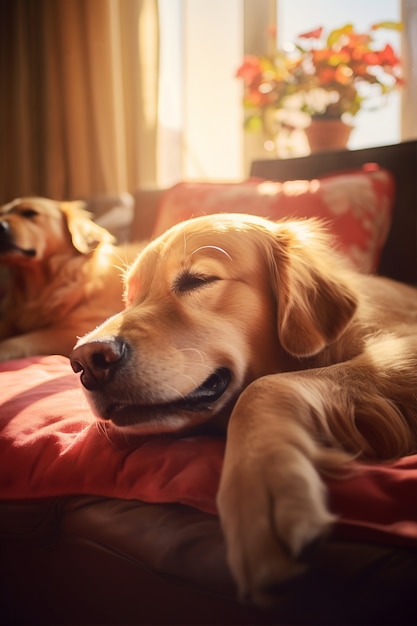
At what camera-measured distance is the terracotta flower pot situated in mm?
2254

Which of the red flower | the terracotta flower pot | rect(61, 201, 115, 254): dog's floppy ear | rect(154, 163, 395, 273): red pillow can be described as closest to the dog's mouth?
rect(154, 163, 395, 273): red pillow

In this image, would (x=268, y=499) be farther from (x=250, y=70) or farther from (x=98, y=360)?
(x=250, y=70)

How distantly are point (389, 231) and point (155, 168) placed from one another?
61.3 inches

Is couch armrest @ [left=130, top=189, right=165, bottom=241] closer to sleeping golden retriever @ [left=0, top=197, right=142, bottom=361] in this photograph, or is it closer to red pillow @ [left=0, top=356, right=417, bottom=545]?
sleeping golden retriever @ [left=0, top=197, right=142, bottom=361]

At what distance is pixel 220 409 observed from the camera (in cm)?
87

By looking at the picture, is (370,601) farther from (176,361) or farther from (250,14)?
(250,14)

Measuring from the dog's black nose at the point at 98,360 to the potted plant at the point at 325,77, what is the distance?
5.91 feet

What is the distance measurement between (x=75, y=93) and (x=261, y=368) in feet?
8.20

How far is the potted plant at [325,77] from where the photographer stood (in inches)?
83.8

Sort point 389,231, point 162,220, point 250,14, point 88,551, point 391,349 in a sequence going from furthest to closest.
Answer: point 250,14 < point 389,231 < point 162,220 < point 391,349 < point 88,551

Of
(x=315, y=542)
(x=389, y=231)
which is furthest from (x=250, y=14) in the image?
(x=315, y=542)

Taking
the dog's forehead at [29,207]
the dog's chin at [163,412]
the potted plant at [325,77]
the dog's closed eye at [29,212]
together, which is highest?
the potted plant at [325,77]

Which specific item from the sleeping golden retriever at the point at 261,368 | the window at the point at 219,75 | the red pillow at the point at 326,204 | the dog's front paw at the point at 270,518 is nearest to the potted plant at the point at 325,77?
the window at the point at 219,75

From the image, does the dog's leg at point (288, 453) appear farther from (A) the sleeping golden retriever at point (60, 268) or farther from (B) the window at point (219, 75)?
(B) the window at point (219, 75)
